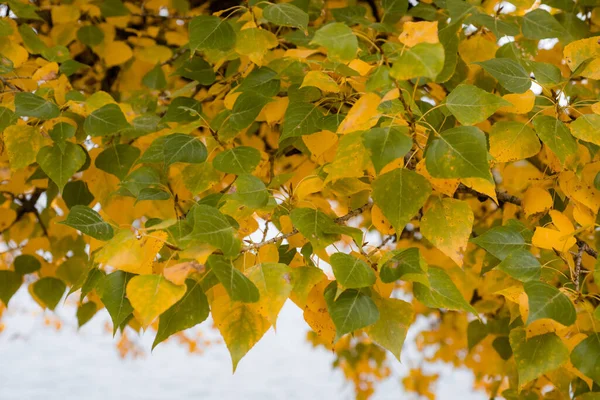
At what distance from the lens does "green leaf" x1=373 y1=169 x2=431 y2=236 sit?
67 centimetres

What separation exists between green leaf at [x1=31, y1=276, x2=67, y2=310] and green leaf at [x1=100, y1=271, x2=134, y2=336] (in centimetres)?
72

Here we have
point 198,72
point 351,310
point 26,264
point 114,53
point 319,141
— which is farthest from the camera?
point 114,53

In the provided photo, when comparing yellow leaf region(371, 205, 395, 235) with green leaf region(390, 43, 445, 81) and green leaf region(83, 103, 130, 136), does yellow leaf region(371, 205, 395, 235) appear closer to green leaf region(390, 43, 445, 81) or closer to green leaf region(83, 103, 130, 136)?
green leaf region(390, 43, 445, 81)

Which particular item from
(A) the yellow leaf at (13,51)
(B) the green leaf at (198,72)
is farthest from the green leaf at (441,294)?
(A) the yellow leaf at (13,51)

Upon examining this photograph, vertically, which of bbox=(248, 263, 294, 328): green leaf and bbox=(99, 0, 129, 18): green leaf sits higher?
bbox=(99, 0, 129, 18): green leaf

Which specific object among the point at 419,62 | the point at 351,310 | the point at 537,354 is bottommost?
the point at 537,354

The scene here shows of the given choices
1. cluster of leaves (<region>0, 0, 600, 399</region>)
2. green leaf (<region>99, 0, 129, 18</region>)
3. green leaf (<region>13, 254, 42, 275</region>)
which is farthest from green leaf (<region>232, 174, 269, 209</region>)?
green leaf (<region>99, 0, 129, 18</region>)

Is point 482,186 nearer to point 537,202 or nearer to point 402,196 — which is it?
point 402,196

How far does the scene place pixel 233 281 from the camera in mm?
603

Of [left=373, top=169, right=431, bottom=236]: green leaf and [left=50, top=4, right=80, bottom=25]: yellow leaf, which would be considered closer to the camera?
[left=373, top=169, right=431, bottom=236]: green leaf

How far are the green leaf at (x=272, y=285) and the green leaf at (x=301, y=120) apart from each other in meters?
0.20

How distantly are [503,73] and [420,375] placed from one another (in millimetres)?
2520

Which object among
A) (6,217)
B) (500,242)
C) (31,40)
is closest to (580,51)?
(500,242)

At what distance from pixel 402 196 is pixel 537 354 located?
229 mm
